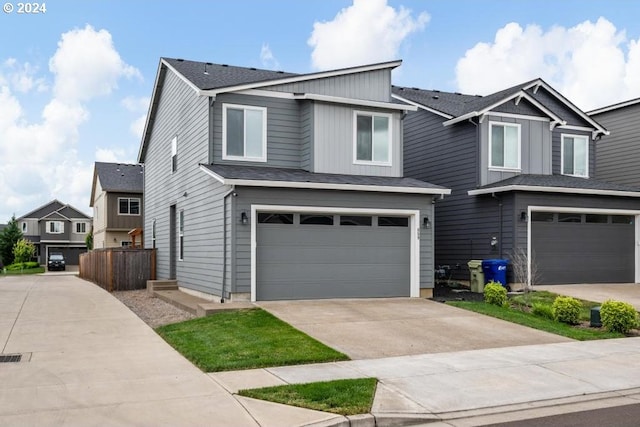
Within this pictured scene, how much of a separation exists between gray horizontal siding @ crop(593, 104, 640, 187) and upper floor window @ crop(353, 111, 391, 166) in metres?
12.7

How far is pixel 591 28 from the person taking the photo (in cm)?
2055

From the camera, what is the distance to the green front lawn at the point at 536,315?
1244 centimetres

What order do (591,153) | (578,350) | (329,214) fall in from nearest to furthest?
(578,350), (329,214), (591,153)

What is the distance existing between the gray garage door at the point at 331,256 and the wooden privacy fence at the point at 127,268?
29.2 feet

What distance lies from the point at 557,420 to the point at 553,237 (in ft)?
45.4

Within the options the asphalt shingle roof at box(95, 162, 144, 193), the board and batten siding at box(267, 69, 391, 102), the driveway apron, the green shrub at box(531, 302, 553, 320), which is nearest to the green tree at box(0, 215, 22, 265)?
the asphalt shingle roof at box(95, 162, 144, 193)

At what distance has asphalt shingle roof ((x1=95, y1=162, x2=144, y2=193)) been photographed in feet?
131

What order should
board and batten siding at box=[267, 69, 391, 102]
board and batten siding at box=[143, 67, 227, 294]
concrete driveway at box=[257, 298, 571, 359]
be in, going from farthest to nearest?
board and batten siding at box=[267, 69, 391, 102], board and batten siding at box=[143, 67, 227, 294], concrete driveway at box=[257, 298, 571, 359]

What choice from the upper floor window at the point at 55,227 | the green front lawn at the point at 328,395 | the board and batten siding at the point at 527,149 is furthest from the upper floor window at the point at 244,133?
the upper floor window at the point at 55,227

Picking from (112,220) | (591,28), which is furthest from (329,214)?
(112,220)

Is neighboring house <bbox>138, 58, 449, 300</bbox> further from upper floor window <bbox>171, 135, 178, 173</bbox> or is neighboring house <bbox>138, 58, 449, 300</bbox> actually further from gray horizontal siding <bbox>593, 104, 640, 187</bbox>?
gray horizontal siding <bbox>593, 104, 640, 187</bbox>

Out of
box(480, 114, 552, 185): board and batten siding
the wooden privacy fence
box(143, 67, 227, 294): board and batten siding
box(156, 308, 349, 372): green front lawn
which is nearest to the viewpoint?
box(156, 308, 349, 372): green front lawn

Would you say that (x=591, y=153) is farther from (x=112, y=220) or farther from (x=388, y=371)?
(x=112, y=220)

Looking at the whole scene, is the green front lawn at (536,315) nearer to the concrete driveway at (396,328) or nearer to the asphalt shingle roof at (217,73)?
the concrete driveway at (396,328)
